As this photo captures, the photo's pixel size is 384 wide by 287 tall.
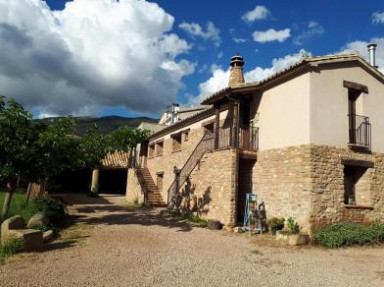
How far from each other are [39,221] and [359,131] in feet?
36.4

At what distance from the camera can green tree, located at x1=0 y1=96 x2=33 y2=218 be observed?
10258mm

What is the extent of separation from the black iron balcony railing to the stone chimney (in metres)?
5.97

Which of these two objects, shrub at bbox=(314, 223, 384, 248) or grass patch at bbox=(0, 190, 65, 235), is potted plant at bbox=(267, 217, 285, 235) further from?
grass patch at bbox=(0, 190, 65, 235)

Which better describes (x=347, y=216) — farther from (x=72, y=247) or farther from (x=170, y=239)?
(x=72, y=247)

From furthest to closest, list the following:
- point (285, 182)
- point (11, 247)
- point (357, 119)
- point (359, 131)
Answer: point (357, 119) < point (359, 131) < point (285, 182) < point (11, 247)

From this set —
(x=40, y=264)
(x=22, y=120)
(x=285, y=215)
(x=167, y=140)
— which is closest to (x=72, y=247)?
(x=40, y=264)

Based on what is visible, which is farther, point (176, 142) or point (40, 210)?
point (176, 142)

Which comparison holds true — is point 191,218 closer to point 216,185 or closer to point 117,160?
point 216,185

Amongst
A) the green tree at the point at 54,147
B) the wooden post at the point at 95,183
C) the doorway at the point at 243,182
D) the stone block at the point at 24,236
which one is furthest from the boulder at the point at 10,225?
the wooden post at the point at 95,183

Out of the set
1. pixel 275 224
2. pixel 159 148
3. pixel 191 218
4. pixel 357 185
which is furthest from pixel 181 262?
pixel 159 148

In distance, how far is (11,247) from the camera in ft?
25.7

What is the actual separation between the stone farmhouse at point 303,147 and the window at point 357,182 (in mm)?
32

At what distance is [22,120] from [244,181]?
27.2ft

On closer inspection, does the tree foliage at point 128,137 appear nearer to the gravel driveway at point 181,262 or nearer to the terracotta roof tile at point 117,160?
the terracotta roof tile at point 117,160
